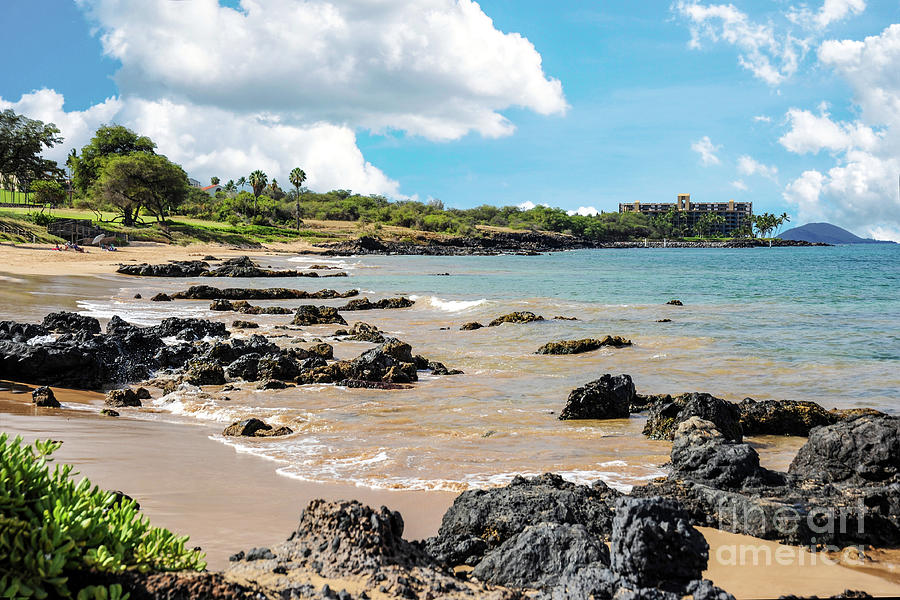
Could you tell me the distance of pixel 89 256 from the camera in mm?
50781

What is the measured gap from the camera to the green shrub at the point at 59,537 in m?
2.70

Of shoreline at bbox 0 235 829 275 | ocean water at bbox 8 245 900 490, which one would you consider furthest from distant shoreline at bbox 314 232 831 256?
ocean water at bbox 8 245 900 490

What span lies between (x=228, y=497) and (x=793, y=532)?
4.81 meters

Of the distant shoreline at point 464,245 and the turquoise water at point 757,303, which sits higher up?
the distant shoreline at point 464,245

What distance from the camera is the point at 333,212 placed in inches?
5773

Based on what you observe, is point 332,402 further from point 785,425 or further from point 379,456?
point 785,425

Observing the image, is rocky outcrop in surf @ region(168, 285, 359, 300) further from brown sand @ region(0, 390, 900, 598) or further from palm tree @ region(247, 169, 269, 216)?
palm tree @ region(247, 169, 269, 216)

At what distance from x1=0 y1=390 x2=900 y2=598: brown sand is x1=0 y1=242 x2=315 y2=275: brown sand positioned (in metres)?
30.4

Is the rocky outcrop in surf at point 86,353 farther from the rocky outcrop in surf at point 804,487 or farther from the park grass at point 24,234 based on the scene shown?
the park grass at point 24,234

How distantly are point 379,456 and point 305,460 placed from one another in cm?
87

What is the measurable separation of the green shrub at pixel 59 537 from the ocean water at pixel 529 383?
12.8 feet

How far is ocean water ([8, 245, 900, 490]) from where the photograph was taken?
26.5ft

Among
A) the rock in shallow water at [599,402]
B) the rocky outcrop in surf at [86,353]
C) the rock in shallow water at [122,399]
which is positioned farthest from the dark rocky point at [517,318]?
the rock in shallow water at [122,399]

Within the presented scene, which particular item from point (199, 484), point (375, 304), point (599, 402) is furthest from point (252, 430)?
point (375, 304)
